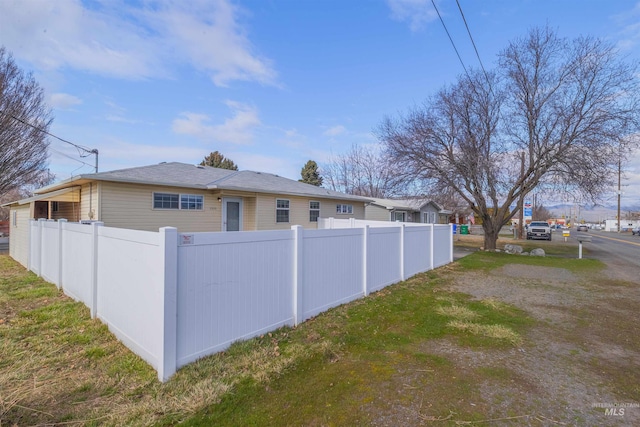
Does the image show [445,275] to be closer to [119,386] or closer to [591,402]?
[591,402]

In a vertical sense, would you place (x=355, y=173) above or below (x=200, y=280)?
above

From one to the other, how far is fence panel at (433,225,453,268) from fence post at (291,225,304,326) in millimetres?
6447

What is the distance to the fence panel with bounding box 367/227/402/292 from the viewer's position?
6168 millimetres

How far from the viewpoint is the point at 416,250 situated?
8.32 metres

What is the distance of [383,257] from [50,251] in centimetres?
747

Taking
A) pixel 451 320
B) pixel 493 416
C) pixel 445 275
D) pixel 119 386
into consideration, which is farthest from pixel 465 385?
pixel 445 275

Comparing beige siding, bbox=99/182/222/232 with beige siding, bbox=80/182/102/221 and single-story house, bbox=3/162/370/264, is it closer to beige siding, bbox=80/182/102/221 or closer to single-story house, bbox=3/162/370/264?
single-story house, bbox=3/162/370/264

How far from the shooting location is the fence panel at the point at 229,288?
120 inches

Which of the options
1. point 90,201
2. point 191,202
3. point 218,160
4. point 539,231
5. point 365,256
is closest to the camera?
point 365,256

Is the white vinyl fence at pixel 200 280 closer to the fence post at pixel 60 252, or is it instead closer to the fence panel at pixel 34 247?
the fence post at pixel 60 252

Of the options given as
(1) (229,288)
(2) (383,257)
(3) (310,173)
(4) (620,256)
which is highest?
(3) (310,173)

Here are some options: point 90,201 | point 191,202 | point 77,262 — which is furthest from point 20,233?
point 77,262

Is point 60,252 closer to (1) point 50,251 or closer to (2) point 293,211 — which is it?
(1) point 50,251

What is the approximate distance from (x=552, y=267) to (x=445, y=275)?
201 inches
